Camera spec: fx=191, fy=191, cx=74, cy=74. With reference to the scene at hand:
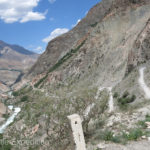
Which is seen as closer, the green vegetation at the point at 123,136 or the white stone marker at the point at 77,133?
the white stone marker at the point at 77,133

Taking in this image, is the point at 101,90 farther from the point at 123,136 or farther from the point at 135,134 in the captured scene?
the point at 135,134

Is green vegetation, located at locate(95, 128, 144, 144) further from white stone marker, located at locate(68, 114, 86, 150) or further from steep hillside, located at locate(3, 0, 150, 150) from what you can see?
white stone marker, located at locate(68, 114, 86, 150)

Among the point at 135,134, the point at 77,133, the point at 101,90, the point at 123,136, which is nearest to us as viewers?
the point at 77,133

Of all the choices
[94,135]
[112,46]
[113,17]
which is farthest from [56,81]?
[94,135]

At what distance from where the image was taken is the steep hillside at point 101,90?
8.97 meters

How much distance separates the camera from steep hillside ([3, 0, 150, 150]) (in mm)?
8969

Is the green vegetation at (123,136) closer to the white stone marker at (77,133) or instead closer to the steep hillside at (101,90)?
the steep hillside at (101,90)

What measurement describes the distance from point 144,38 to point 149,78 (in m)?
11.8

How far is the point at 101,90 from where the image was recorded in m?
27.1

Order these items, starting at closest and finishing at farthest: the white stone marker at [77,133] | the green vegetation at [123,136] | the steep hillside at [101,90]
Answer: the white stone marker at [77,133] → the green vegetation at [123,136] → the steep hillside at [101,90]

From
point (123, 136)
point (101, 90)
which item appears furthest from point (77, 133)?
point (101, 90)

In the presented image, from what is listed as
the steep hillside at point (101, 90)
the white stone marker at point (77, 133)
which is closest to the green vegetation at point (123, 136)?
the steep hillside at point (101, 90)

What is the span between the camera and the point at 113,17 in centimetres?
5462

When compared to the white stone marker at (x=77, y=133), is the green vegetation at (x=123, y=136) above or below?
below
